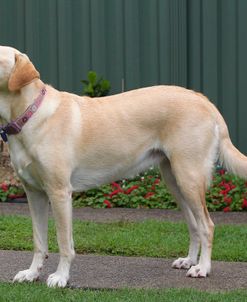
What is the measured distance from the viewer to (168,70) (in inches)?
440

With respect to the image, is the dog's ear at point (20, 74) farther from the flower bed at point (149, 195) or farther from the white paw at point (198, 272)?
the flower bed at point (149, 195)

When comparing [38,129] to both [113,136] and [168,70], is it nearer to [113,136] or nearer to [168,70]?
[113,136]

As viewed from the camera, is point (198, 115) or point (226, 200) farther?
point (226, 200)

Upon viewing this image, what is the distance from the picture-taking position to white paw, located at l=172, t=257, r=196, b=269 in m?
6.73

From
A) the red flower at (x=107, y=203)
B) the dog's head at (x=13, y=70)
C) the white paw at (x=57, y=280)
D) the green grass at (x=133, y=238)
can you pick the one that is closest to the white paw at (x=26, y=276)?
the white paw at (x=57, y=280)

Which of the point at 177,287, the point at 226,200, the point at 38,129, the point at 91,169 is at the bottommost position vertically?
the point at 226,200

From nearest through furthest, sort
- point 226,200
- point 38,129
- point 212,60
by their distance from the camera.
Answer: point 38,129 < point 226,200 < point 212,60

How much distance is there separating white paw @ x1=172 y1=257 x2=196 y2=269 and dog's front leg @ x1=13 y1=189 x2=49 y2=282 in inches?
43.1

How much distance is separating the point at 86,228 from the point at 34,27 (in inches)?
171

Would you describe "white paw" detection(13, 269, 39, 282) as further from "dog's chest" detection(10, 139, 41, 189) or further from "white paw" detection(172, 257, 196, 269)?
"white paw" detection(172, 257, 196, 269)

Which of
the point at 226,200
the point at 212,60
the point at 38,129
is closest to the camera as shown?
the point at 38,129

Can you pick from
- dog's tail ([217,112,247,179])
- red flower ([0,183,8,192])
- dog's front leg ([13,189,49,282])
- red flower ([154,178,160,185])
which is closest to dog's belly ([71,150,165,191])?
dog's front leg ([13,189,49,282])

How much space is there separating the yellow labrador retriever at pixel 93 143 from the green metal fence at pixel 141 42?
14.9 feet

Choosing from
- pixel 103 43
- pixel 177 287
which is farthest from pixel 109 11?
pixel 177 287
